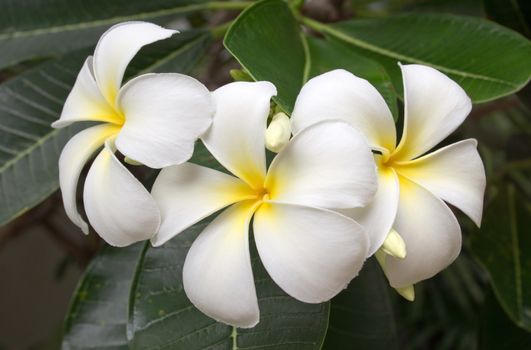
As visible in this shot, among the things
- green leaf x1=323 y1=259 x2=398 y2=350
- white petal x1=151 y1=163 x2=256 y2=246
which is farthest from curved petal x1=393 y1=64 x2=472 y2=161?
green leaf x1=323 y1=259 x2=398 y2=350

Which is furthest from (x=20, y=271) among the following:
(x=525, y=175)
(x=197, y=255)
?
(x=197, y=255)

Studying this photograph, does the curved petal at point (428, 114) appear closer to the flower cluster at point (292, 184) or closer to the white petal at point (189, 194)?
the flower cluster at point (292, 184)

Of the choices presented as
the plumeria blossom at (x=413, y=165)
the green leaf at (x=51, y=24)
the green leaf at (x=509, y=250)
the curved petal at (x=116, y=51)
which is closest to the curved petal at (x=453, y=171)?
the plumeria blossom at (x=413, y=165)

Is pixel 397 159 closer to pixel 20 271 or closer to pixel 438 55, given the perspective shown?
pixel 438 55

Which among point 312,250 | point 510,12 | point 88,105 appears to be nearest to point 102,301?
point 88,105

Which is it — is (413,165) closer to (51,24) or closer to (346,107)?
(346,107)

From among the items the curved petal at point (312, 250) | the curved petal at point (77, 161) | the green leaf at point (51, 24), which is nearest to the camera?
the curved petal at point (312, 250)

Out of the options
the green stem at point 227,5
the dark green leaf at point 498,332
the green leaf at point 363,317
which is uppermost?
the green stem at point 227,5
